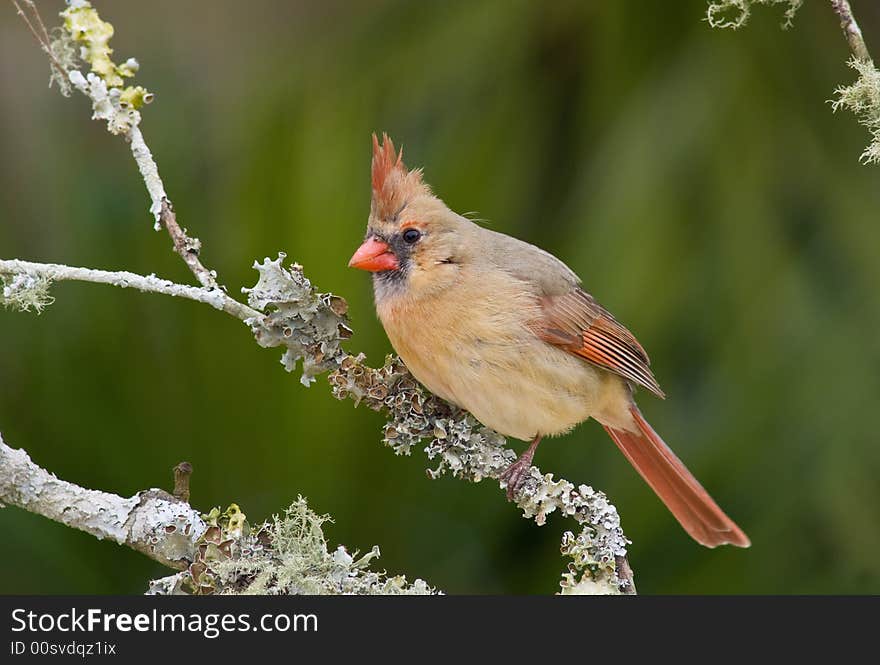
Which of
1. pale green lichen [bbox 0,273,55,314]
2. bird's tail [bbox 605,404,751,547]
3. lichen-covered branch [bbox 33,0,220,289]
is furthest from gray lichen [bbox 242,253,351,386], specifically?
bird's tail [bbox 605,404,751,547]

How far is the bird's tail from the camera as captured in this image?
2.53 meters

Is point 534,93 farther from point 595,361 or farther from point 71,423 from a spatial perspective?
point 71,423

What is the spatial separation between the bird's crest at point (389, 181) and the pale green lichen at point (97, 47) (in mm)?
591

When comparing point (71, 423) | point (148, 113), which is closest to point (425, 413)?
point (71, 423)

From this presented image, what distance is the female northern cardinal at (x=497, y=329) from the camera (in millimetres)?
2355

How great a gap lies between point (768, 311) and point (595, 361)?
68 centimetres

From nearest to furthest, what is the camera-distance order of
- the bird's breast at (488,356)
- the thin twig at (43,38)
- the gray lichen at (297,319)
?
the thin twig at (43,38), the gray lichen at (297,319), the bird's breast at (488,356)

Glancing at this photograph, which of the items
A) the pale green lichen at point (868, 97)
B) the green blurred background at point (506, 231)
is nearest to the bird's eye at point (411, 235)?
the green blurred background at point (506, 231)

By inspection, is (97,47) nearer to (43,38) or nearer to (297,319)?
(43,38)

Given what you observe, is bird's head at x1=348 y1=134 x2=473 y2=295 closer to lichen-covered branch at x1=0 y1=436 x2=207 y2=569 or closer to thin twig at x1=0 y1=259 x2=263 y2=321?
thin twig at x1=0 y1=259 x2=263 y2=321

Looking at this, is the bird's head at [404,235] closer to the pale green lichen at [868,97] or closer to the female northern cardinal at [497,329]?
the female northern cardinal at [497,329]

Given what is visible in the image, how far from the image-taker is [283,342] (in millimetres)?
2117

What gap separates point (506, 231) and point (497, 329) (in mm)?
663

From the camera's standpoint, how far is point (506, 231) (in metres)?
3.01
